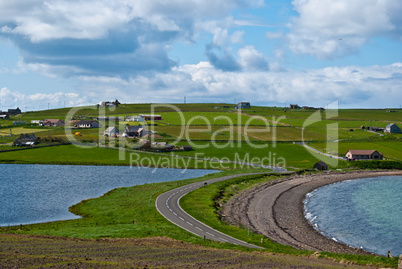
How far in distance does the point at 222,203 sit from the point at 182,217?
15.2 m

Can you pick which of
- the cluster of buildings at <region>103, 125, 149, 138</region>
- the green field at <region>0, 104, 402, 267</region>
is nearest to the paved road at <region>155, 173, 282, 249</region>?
the green field at <region>0, 104, 402, 267</region>

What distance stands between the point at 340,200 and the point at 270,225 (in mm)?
25582

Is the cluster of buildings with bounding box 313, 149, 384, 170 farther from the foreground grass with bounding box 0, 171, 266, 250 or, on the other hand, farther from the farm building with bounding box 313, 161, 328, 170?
the foreground grass with bounding box 0, 171, 266, 250

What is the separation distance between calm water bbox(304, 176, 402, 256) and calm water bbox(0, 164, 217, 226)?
106 ft

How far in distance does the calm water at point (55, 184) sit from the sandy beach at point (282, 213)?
21.9 m

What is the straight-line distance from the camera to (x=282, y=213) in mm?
61625

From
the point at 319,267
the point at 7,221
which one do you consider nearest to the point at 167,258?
the point at 319,267

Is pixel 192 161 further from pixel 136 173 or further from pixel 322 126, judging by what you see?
pixel 322 126

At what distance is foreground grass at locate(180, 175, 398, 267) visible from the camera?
3428 cm

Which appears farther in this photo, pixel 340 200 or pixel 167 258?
pixel 340 200

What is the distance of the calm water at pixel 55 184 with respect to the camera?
5697cm

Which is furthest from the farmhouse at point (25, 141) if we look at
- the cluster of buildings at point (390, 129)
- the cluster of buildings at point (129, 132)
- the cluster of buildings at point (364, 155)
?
the cluster of buildings at point (390, 129)

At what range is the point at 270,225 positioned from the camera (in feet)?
175

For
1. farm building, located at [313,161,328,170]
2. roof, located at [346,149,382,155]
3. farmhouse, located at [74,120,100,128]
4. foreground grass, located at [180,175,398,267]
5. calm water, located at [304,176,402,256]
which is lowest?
calm water, located at [304,176,402,256]
